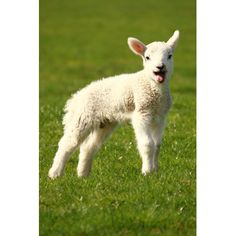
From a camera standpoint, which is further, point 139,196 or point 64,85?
point 64,85

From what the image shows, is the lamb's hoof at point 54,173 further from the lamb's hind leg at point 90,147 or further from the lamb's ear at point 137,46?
the lamb's ear at point 137,46

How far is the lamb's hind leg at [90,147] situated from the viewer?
1028cm

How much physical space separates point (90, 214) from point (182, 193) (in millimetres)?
1279

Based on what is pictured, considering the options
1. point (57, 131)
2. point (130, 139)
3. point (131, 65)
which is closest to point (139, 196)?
point (130, 139)

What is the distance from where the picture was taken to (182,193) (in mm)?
9102

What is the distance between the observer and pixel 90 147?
33.8ft

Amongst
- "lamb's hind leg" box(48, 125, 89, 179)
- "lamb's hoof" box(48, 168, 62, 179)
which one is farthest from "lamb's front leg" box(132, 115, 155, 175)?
"lamb's hoof" box(48, 168, 62, 179)

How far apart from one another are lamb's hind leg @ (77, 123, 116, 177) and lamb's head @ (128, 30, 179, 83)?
111cm

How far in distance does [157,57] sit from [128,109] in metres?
0.89

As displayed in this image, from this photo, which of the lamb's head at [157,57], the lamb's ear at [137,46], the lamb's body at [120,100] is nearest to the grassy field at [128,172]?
the lamb's body at [120,100]

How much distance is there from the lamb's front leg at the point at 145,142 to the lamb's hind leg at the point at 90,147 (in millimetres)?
700

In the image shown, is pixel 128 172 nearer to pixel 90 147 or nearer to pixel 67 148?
pixel 90 147

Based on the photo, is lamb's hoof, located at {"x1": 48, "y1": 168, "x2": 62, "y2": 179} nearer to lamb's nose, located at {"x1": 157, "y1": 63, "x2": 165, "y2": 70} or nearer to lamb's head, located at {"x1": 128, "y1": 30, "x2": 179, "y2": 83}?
lamb's head, located at {"x1": 128, "y1": 30, "x2": 179, "y2": 83}
